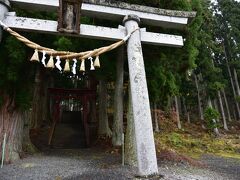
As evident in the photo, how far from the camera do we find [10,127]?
224 inches

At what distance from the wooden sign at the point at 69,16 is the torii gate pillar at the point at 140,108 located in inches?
36.8

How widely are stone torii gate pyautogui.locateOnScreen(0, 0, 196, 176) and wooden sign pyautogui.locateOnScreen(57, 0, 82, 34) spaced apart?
0.39 feet

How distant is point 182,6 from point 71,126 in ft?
33.3

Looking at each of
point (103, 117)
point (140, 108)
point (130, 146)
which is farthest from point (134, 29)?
point (103, 117)

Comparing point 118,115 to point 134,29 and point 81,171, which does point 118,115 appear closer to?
point 81,171

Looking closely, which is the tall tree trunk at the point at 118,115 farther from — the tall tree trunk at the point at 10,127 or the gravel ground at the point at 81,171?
the tall tree trunk at the point at 10,127

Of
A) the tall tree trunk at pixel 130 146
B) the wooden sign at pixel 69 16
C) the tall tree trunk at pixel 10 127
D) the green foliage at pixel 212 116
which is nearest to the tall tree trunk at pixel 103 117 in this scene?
the tall tree trunk at pixel 130 146

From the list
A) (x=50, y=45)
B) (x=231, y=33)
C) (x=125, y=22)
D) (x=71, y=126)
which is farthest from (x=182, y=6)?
(x=231, y=33)

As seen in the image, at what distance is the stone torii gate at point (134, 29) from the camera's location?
3.80 meters

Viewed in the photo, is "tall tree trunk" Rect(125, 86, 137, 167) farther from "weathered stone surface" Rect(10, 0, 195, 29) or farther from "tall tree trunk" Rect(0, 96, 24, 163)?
"tall tree trunk" Rect(0, 96, 24, 163)

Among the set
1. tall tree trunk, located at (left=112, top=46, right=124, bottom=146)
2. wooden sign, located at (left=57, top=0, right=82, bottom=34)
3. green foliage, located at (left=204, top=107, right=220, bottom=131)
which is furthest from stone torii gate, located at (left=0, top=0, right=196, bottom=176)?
green foliage, located at (left=204, top=107, right=220, bottom=131)

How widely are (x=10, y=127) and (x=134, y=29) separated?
3782 millimetres

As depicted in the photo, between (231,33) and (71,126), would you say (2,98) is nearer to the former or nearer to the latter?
(71,126)

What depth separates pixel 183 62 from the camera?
336 inches
